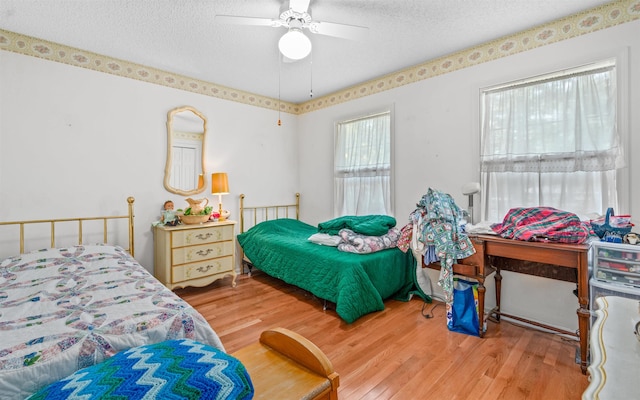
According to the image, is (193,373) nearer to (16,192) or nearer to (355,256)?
(355,256)

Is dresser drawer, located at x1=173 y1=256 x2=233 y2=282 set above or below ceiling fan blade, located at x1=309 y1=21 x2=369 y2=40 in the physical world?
below

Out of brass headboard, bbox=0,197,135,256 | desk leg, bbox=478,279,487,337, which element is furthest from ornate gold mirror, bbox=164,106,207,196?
desk leg, bbox=478,279,487,337

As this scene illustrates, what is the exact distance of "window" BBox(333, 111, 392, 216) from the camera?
349 cm

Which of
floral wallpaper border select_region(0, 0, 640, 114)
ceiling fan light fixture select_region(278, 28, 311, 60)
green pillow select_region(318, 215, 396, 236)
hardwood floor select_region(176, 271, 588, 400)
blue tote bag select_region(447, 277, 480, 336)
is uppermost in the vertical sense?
floral wallpaper border select_region(0, 0, 640, 114)

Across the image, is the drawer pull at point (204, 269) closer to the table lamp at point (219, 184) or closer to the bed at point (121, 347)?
the table lamp at point (219, 184)

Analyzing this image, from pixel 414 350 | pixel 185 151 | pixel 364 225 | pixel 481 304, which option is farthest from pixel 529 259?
pixel 185 151

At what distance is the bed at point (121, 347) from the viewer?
0.77 meters

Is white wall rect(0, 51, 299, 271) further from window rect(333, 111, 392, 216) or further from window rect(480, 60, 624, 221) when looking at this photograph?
window rect(480, 60, 624, 221)

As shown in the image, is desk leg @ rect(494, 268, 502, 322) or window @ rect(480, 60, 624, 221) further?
desk leg @ rect(494, 268, 502, 322)

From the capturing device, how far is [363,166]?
3.71 metres

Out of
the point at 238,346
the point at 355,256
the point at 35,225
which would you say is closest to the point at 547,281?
the point at 355,256

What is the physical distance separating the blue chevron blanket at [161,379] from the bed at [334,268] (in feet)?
5.47

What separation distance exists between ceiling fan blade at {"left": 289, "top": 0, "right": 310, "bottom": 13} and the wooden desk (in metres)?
2.02

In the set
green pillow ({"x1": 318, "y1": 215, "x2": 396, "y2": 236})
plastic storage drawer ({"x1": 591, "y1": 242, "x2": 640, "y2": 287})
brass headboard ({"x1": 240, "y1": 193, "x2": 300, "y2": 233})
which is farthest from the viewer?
brass headboard ({"x1": 240, "y1": 193, "x2": 300, "y2": 233})
